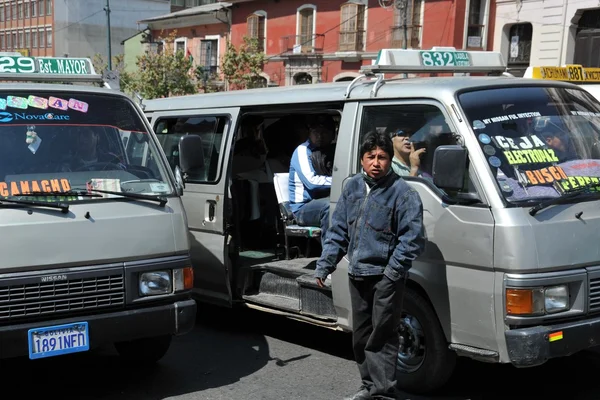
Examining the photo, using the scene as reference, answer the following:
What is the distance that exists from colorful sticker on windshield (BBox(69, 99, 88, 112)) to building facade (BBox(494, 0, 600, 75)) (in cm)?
2387

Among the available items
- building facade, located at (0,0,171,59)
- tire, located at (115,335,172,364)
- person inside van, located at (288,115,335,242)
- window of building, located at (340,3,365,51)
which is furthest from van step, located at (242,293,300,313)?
building facade, located at (0,0,171,59)

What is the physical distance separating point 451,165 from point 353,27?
100 feet

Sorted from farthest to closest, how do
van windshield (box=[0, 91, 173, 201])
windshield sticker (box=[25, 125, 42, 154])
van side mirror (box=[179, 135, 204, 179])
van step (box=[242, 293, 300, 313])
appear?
van step (box=[242, 293, 300, 313])
van side mirror (box=[179, 135, 204, 179])
windshield sticker (box=[25, 125, 42, 154])
van windshield (box=[0, 91, 173, 201])

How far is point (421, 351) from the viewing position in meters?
5.03

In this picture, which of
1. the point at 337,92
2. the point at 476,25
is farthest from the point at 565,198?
the point at 476,25

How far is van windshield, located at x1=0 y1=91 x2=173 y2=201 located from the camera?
190 inches

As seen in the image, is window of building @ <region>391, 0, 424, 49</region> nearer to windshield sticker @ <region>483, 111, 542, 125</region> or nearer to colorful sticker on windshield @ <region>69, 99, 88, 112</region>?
windshield sticker @ <region>483, 111, 542, 125</region>

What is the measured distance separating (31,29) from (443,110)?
6463 centimetres

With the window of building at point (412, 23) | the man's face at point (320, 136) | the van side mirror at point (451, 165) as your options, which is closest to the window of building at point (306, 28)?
the window of building at point (412, 23)

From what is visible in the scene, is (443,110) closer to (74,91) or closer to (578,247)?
(578,247)

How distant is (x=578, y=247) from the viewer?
4.50 m

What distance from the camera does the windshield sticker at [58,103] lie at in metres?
5.21

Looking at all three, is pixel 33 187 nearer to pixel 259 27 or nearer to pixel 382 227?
pixel 382 227

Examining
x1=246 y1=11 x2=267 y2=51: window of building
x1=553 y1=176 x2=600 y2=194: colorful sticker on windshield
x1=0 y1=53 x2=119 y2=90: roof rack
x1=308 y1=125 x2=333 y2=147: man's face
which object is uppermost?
x1=246 y1=11 x2=267 y2=51: window of building
